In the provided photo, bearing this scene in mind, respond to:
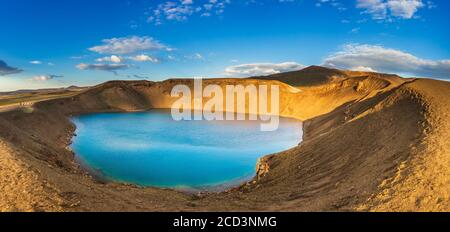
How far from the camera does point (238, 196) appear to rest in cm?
1568

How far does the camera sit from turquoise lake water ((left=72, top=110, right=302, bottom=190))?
21344mm

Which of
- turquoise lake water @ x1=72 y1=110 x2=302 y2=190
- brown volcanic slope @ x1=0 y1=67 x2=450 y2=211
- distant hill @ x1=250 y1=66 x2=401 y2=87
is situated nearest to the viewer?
brown volcanic slope @ x1=0 y1=67 x2=450 y2=211

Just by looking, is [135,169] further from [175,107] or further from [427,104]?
[175,107]

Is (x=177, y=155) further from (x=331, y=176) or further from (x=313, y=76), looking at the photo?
(x=313, y=76)

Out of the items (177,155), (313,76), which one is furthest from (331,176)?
(313,76)

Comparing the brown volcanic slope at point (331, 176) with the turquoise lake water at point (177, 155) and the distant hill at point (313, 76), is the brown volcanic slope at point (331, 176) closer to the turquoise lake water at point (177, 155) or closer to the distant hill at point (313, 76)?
the turquoise lake water at point (177, 155)

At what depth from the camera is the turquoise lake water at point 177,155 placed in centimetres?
2134

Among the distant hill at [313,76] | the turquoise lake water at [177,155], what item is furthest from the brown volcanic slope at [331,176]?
the distant hill at [313,76]

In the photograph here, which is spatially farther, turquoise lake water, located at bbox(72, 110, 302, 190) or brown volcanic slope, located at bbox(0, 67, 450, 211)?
turquoise lake water, located at bbox(72, 110, 302, 190)

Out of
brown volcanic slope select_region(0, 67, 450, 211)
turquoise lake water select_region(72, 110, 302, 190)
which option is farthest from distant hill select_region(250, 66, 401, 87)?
brown volcanic slope select_region(0, 67, 450, 211)

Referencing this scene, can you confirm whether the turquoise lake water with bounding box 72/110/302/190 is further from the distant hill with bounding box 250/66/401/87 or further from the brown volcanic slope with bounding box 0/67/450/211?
the distant hill with bounding box 250/66/401/87

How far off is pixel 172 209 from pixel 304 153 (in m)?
10.8

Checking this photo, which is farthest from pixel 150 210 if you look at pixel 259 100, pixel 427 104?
pixel 259 100

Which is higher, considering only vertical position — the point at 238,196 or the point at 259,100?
the point at 259,100
